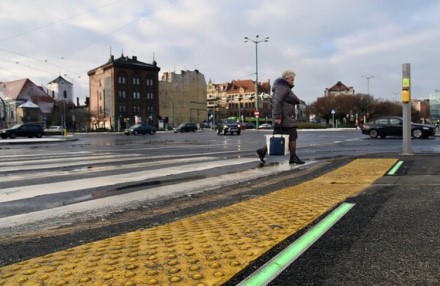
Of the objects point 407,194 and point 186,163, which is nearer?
point 407,194

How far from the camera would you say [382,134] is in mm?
27609

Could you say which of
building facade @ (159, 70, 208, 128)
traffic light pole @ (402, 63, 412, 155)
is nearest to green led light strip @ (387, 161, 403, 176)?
traffic light pole @ (402, 63, 412, 155)

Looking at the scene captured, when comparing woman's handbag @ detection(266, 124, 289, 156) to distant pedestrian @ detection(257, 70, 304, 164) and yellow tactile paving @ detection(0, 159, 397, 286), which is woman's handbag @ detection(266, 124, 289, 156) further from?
yellow tactile paving @ detection(0, 159, 397, 286)

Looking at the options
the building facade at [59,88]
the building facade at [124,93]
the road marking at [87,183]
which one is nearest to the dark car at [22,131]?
the road marking at [87,183]

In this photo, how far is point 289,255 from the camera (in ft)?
10.6

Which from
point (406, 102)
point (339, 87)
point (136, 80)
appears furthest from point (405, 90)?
point (339, 87)

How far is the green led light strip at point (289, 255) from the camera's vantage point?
2770mm

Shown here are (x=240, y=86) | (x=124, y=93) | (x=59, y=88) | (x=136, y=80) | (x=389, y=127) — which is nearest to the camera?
(x=389, y=127)

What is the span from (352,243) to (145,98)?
10783cm

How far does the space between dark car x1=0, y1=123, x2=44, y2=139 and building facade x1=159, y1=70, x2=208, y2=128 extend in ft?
233

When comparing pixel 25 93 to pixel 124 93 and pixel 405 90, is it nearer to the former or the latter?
pixel 124 93

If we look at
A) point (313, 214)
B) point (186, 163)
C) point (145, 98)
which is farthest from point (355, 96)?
point (313, 214)

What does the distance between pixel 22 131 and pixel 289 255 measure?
45.9m

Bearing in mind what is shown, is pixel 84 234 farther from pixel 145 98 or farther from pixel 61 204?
pixel 145 98
